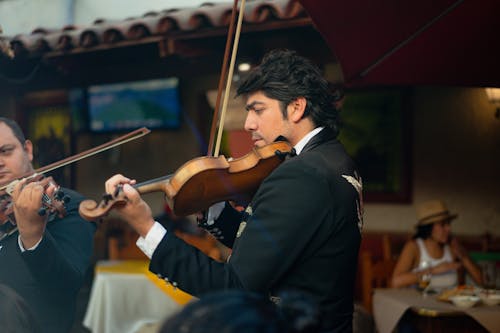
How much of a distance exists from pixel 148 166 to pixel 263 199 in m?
4.87

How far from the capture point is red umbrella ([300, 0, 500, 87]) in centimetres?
263

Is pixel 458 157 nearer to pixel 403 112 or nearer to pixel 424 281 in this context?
pixel 403 112

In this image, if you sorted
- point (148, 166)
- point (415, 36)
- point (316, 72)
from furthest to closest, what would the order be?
point (148, 166) < point (415, 36) < point (316, 72)

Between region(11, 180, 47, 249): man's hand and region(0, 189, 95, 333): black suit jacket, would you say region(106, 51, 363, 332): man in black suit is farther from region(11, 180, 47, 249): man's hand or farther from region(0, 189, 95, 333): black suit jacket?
region(0, 189, 95, 333): black suit jacket

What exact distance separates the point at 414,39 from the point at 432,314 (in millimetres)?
1614

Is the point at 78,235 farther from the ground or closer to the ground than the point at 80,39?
closer to the ground

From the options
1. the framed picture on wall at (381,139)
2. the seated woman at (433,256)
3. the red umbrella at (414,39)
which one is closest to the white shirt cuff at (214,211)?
the red umbrella at (414,39)

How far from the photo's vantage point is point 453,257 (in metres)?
4.52

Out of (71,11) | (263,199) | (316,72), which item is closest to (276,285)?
(263,199)

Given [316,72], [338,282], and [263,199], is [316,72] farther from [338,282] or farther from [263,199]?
[338,282]

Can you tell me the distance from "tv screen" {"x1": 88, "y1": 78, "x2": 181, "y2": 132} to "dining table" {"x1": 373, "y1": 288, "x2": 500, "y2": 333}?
10.00 ft

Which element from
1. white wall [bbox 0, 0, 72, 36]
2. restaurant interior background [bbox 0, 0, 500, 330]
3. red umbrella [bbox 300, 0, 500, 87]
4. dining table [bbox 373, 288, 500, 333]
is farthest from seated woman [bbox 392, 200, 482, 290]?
white wall [bbox 0, 0, 72, 36]

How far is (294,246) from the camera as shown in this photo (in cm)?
165

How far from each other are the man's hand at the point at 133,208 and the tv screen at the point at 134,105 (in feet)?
13.7
